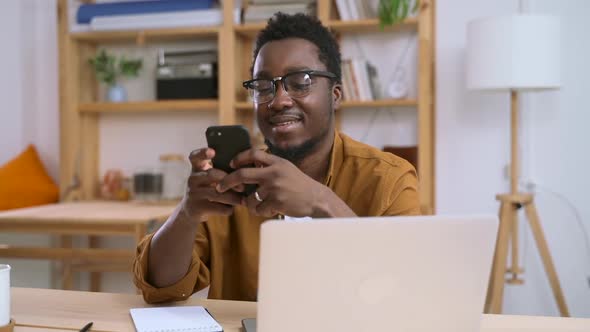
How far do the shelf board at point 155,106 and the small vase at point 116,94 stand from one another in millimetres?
60

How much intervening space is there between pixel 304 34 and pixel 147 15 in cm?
210

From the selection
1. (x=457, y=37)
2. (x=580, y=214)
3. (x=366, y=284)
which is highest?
(x=457, y=37)

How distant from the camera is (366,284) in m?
0.75

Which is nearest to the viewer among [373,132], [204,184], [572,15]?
[204,184]

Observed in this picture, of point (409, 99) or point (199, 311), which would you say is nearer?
point (199, 311)

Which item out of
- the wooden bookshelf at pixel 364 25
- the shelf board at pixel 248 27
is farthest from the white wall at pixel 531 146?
the shelf board at pixel 248 27

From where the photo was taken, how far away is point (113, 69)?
3.39 metres

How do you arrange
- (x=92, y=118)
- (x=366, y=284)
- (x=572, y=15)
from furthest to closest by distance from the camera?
(x=92, y=118) → (x=572, y=15) → (x=366, y=284)

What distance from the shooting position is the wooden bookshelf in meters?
2.97

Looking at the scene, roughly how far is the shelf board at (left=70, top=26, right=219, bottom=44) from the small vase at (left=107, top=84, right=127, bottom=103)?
0.97ft

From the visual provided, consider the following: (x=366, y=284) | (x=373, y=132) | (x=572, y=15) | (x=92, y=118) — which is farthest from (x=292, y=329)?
(x=92, y=118)

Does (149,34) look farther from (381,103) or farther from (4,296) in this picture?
(4,296)

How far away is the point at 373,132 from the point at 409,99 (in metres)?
0.32

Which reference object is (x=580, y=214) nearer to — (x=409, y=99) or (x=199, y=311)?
(x=409, y=99)
